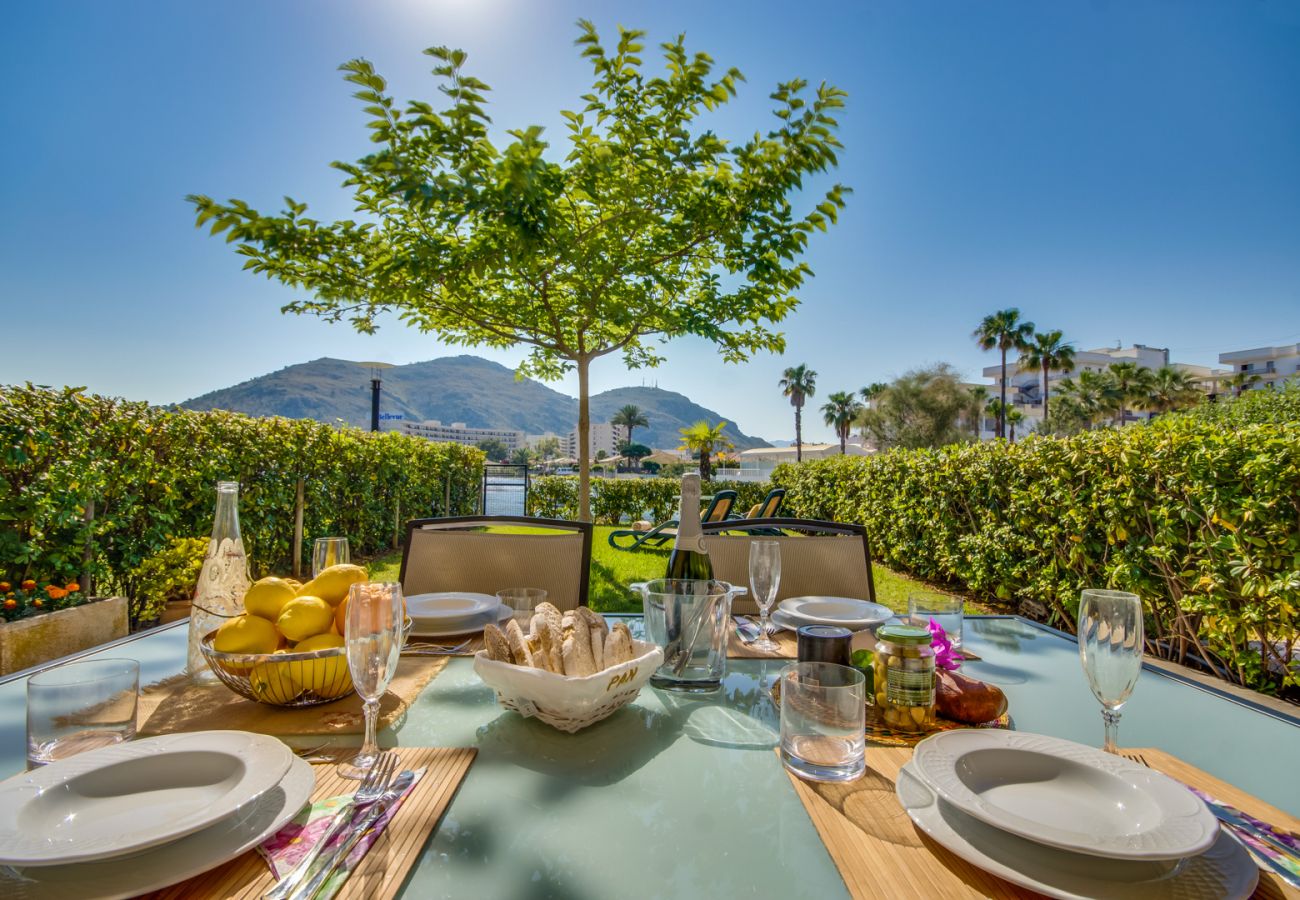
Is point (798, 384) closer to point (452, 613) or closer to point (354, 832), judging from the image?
point (452, 613)

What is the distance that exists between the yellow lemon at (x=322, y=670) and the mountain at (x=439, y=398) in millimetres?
103425

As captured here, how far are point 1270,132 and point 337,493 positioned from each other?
83.0ft

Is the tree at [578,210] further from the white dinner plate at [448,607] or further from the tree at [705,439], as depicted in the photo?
the tree at [705,439]

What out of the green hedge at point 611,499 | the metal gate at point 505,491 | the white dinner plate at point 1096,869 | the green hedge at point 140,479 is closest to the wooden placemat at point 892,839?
the white dinner plate at point 1096,869

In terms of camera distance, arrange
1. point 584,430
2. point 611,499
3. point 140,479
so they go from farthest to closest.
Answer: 1. point 611,499
2. point 584,430
3. point 140,479

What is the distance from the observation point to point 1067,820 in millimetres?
662

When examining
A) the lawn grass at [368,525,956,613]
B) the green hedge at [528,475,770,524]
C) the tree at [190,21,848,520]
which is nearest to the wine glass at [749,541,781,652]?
the tree at [190,21,848,520]

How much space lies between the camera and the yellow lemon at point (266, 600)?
3.30 feet

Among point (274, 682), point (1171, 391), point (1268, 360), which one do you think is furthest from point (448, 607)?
point (1268, 360)

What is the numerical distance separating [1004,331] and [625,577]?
31.6 m

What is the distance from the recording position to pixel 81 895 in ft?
1.63

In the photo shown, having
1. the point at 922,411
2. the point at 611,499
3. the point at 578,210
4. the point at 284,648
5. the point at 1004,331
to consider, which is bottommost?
the point at 611,499

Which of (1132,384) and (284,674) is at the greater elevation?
(1132,384)

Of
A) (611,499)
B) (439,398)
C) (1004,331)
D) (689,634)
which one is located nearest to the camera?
(689,634)
